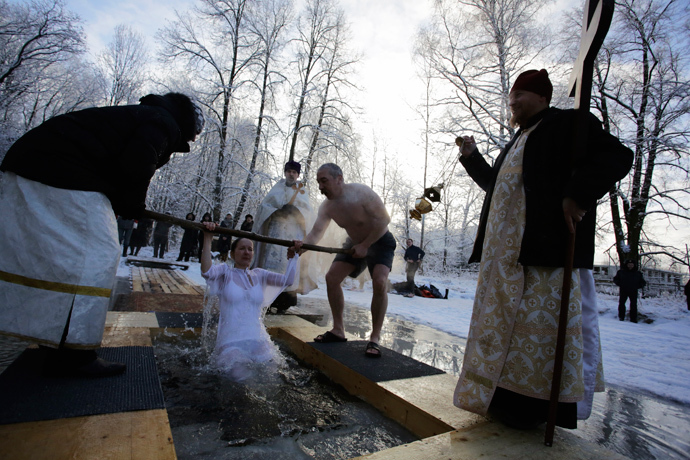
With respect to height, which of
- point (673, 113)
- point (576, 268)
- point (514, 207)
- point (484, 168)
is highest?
point (673, 113)

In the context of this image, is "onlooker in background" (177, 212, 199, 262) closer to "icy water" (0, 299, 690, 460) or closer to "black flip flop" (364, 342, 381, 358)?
"icy water" (0, 299, 690, 460)

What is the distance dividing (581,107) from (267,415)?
2453 mm

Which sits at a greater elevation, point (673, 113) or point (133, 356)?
point (673, 113)

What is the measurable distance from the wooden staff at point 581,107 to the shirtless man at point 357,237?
1.85 meters

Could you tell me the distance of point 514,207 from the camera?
77.5 inches

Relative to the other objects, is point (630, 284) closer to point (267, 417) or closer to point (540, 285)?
point (540, 285)

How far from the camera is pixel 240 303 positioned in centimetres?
299

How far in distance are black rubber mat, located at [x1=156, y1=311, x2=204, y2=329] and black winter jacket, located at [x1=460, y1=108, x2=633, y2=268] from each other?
328 centimetres

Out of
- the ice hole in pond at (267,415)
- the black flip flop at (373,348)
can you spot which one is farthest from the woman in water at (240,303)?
the black flip flop at (373,348)

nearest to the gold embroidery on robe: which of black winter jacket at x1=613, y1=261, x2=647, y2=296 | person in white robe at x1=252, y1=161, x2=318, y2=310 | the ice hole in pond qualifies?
the ice hole in pond

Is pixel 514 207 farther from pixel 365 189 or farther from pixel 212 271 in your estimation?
pixel 212 271

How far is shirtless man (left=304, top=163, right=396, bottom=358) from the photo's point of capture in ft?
11.4

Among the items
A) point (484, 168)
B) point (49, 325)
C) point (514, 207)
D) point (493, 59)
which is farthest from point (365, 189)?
point (493, 59)

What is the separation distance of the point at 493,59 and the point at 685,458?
13.4 m
